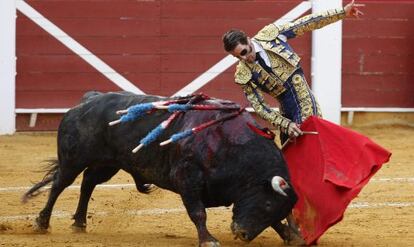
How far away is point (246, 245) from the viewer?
4.98 m

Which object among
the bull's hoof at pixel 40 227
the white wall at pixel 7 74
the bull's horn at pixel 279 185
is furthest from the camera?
the white wall at pixel 7 74

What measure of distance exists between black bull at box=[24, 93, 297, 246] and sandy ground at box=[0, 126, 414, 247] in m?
0.32

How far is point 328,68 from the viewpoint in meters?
10.5

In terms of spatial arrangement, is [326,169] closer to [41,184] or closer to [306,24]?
[306,24]

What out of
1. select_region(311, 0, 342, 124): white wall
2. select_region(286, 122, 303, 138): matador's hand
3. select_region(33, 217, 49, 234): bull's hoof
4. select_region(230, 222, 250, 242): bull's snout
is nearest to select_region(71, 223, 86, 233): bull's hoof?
select_region(33, 217, 49, 234): bull's hoof

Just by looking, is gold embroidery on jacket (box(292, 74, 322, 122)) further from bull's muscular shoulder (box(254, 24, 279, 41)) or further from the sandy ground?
the sandy ground

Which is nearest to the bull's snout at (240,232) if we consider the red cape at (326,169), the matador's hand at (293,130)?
the red cape at (326,169)

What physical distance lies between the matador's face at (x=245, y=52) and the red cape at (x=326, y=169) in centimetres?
41

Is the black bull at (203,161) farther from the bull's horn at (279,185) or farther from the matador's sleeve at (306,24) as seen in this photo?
the matador's sleeve at (306,24)

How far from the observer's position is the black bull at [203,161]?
4.69 meters

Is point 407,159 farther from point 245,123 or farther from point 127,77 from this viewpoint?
point 245,123

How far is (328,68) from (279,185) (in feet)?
19.7

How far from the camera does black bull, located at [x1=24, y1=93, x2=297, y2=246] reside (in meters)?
4.69

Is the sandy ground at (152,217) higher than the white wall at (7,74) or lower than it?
lower
